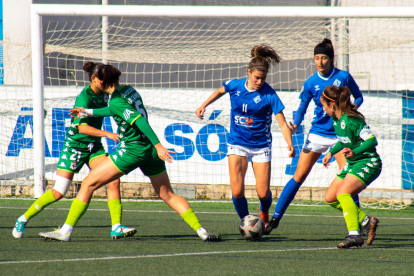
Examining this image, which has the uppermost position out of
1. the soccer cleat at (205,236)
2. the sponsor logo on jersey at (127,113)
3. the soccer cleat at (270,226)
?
the sponsor logo on jersey at (127,113)

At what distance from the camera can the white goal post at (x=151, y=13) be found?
8.09m

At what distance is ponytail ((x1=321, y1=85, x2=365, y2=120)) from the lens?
5.04m

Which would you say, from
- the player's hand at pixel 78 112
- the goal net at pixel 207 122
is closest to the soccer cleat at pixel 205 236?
the player's hand at pixel 78 112

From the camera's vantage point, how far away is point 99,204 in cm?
901

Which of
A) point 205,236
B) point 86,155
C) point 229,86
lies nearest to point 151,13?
point 229,86

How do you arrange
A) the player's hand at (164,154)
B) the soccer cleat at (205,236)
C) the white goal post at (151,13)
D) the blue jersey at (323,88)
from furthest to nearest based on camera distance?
the white goal post at (151,13) → the blue jersey at (323,88) → the soccer cleat at (205,236) → the player's hand at (164,154)

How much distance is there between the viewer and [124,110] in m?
4.98

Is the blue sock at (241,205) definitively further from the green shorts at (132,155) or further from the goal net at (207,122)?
the goal net at (207,122)

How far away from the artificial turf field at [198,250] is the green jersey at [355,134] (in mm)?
857

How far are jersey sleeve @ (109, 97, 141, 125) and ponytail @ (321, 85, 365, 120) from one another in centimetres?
179

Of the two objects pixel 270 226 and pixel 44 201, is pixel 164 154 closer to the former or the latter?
pixel 44 201

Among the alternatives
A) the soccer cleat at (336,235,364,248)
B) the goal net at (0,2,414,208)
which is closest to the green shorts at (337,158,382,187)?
Result: the soccer cleat at (336,235,364,248)

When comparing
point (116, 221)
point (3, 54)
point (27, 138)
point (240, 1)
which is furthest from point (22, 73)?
point (116, 221)

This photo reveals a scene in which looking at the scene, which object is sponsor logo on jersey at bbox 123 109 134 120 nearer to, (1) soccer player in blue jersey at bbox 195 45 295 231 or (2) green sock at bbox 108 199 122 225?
(1) soccer player in blue jersey at bbox 195 45 295 231
